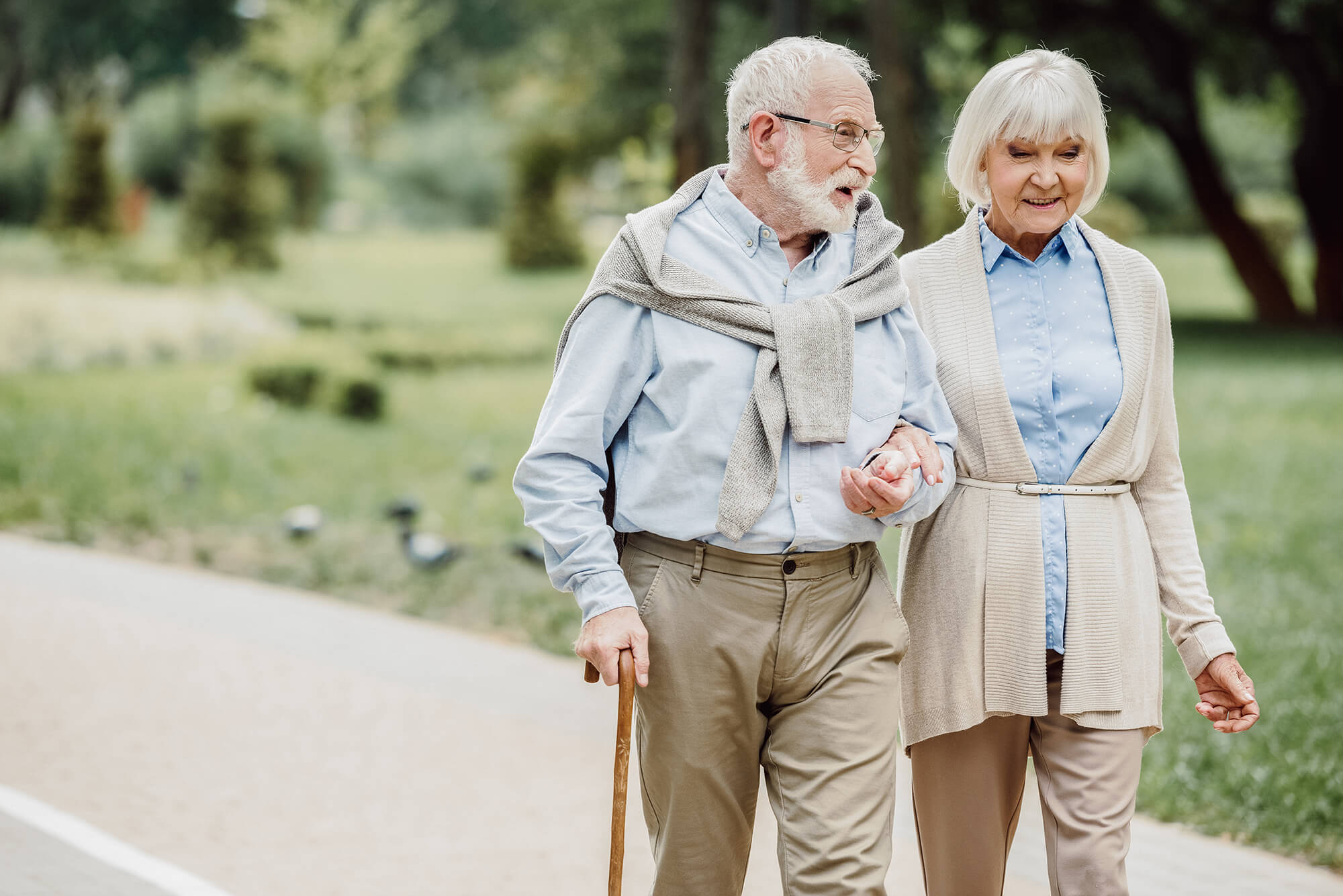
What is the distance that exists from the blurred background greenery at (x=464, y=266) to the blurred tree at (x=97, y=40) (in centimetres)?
9

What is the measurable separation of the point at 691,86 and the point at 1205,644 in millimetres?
8277

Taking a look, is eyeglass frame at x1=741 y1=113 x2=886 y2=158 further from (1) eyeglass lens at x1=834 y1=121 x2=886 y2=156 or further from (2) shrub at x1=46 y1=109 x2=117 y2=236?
(2) shrub at x1=46 y1=109 x2=117 y2=236

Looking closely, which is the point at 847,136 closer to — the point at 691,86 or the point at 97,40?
the point at 691,86

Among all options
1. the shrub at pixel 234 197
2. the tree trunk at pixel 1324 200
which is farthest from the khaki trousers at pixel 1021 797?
the tree trunk at pixel 1324 200

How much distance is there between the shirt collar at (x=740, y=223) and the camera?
9.90ft

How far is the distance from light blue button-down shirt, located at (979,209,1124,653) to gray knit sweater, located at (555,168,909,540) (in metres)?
0.38

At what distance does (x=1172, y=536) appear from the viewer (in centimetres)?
326

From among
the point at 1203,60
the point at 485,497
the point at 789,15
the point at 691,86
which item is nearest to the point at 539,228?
the point at 1203,60

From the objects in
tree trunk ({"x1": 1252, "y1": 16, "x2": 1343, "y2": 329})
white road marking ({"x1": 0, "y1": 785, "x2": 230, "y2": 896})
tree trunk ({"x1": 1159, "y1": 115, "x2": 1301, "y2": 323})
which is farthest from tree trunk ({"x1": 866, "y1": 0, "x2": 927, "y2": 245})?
tree trunk ({"x1": 1159, "y1": 115, "x2": 1301, "y2": 323})

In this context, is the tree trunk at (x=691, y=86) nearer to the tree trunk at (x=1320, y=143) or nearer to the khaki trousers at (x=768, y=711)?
the khaki trousers at (x=768, y=711)

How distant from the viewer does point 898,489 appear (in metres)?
2.79

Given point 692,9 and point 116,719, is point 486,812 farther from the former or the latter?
point 692,9

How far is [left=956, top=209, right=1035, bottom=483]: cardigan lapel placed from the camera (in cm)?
315

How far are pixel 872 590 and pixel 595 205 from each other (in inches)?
1495
